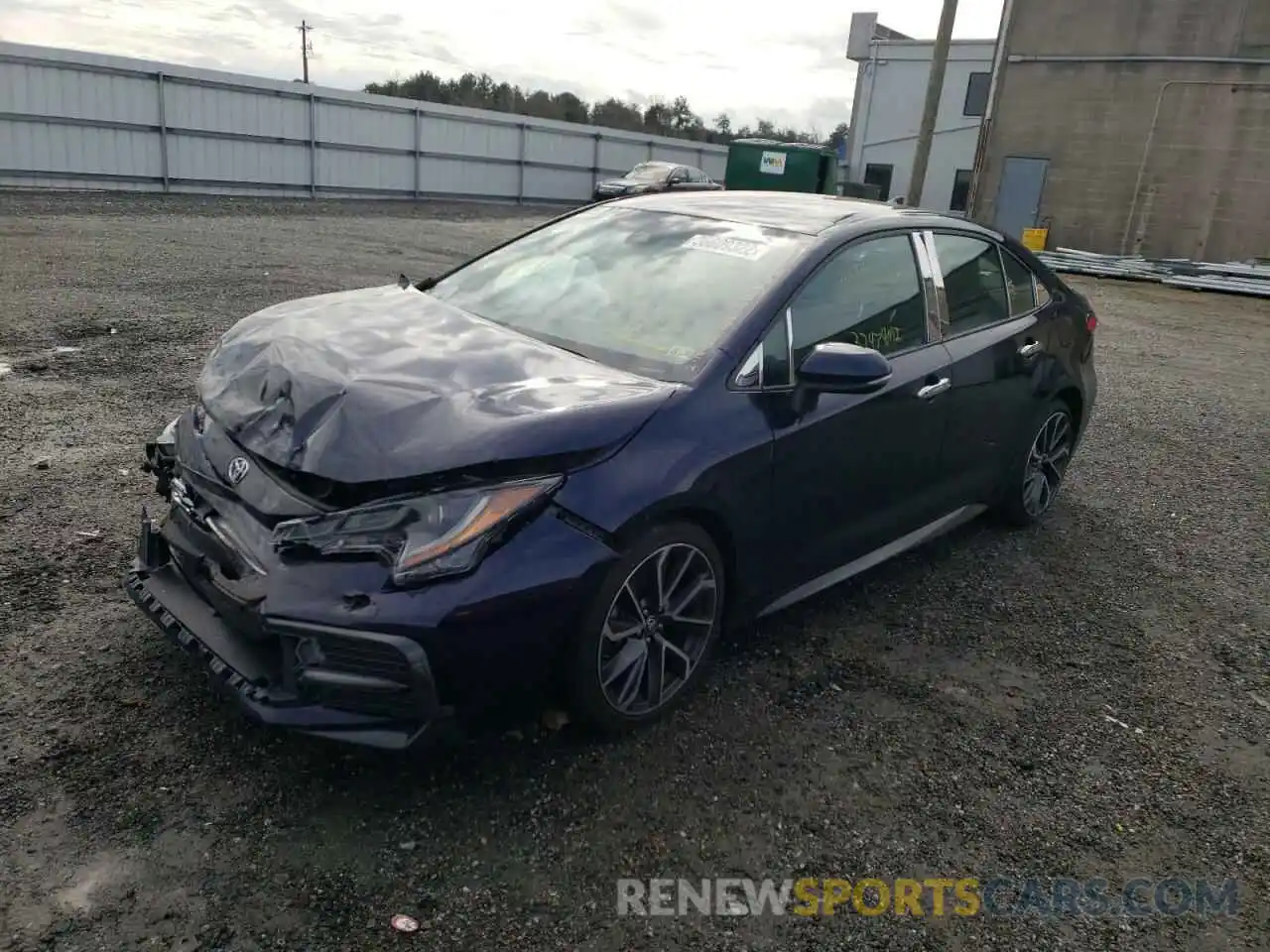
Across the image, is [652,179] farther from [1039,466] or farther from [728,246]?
[728,246]

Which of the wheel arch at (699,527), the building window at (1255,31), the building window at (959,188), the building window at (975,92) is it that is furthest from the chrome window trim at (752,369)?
the building window at (975,92)

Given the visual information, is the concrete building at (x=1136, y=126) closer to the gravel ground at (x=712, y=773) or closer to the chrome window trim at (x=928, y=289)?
the gravel ground at (x=712, y=773)

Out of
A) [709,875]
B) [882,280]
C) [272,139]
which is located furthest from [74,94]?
[709,875]

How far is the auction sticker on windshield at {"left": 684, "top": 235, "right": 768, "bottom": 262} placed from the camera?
3.54 metres

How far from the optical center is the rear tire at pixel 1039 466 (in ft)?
15.4

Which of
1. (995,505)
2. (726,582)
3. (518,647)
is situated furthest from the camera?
(995,505)

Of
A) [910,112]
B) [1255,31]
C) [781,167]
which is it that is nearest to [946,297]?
[1255,31]

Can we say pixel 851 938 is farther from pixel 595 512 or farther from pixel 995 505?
pixel 995 505

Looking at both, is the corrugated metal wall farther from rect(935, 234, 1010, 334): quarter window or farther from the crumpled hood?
rect(935, 234, 1010, 334): quarter window

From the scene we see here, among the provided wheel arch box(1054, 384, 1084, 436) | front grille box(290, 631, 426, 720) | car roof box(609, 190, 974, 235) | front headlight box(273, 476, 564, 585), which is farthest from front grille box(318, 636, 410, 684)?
wheel arch box(1054, 384, 1084, 436)

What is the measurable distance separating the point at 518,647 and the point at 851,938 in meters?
1.09

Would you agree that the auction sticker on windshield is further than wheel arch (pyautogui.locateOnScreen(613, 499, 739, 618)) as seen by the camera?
Yes

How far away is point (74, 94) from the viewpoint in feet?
62.8

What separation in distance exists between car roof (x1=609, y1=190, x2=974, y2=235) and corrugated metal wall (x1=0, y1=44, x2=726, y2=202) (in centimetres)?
1939
